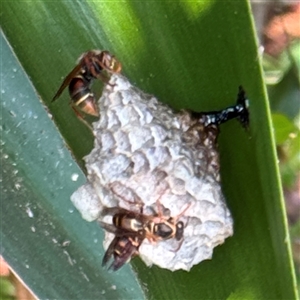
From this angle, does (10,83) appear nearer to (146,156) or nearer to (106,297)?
(146,156)

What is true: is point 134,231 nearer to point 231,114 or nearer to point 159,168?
point 159,168

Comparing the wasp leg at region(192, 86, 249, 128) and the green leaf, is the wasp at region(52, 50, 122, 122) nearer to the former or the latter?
the green leaf

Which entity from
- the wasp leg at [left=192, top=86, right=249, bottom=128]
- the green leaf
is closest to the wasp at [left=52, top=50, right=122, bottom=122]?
the green leaf

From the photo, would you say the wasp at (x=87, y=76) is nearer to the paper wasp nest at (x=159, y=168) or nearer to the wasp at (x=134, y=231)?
the paper wasp nest at (x=159, y=168)

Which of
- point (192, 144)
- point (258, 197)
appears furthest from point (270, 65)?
point (258, 197)

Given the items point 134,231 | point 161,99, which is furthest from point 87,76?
point 134,231
